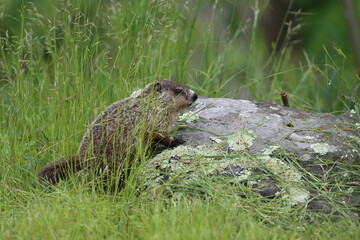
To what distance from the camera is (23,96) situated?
17.6ft

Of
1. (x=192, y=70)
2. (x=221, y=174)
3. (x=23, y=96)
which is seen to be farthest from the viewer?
(x=192, y=70)

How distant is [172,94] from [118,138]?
743 mm

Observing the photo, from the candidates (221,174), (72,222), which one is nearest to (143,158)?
(221,174)

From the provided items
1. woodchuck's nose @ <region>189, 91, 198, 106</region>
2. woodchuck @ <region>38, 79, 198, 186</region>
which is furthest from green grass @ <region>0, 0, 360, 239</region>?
woodchuck's nose @ <region>189, 91, 198, 106</region>

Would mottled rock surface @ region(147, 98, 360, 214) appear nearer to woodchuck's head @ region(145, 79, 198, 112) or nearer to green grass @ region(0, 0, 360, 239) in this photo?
woodchuck's head @ region(145, 79, 198, 112)

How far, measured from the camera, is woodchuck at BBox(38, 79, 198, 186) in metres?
4.60

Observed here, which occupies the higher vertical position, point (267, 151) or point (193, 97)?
point (193, 97)

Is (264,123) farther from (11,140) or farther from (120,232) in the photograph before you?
(11,140)

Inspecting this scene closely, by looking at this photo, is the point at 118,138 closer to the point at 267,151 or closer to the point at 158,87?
the point at 158,87

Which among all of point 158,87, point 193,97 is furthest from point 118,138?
point 193,97

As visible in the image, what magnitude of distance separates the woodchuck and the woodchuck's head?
8cm

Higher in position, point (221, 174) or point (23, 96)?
point (23, 96)

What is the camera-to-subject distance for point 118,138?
4719 mm

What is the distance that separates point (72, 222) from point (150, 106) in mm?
1436
